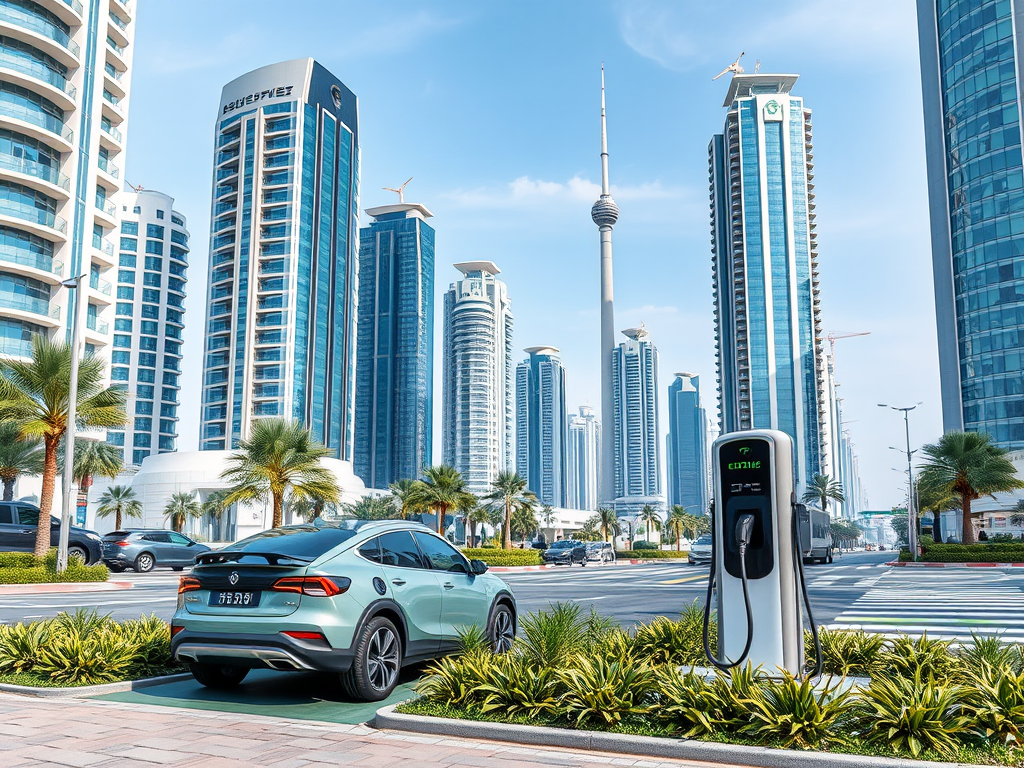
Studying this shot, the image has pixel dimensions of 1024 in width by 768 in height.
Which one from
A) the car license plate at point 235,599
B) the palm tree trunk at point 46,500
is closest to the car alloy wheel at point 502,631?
the car license plate at point 235,599

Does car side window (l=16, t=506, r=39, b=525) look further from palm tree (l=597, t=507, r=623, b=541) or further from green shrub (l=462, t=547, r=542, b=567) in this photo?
palm tree (l=597, t=507, r=623, b=541)

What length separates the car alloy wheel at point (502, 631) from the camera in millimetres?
9031

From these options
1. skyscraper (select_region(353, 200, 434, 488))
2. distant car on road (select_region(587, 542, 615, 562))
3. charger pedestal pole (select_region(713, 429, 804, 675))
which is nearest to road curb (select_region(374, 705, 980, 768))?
charger pedestal pole (select_region(713, 429, 804, 675))

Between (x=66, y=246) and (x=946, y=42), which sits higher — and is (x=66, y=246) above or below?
below

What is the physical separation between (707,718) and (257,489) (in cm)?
3232

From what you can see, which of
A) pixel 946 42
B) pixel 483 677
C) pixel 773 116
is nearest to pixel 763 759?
pixel 483 677

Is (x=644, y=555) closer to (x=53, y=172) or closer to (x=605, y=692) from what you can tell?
(x=53, y=172)

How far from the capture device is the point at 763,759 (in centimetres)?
499

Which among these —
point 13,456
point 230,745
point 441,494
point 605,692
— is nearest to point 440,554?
point 605,692

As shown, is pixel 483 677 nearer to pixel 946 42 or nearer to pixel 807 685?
pixel 807 685

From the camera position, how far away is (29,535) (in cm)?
2508

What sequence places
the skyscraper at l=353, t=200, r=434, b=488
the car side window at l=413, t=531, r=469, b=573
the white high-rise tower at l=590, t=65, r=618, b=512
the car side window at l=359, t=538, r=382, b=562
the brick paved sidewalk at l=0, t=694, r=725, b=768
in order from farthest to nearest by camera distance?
the skyscraper at l=353, t=200, r=434, b=488, the white high-rise tower at l=590, t=65, r=618, b=512, the car side window at l=413, t=531, r=469, b=573, the car side window at l=359, t=538, r=382, b=562, the brick paved sidewalk at l=0, t=694, r=725, b=768

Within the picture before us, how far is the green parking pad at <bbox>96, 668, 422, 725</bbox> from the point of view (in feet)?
22.1

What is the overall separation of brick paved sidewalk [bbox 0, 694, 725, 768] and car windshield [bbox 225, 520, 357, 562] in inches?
51.1
